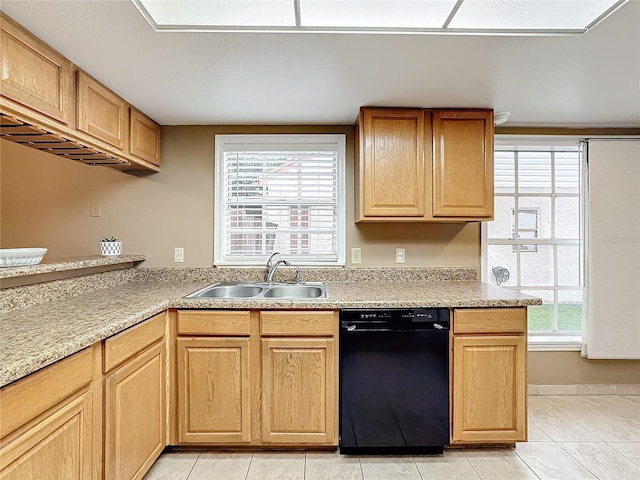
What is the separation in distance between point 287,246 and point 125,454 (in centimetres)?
163

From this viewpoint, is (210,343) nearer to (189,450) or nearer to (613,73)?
(189,450)

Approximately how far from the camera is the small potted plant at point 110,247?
2.49m

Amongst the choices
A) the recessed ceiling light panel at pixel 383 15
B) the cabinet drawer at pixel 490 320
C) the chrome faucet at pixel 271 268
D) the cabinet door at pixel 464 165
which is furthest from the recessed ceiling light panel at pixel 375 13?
the chrome faucet at pixel 271 268

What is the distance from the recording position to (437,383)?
1991mm

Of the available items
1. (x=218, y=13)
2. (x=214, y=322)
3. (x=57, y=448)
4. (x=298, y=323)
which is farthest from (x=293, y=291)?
(x=218, y=13)

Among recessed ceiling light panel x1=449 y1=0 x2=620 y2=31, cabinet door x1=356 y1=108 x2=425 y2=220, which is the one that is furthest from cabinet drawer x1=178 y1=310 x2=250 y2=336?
recessed ceiling light panel x1=449 y1=0 x2=620 y2=31

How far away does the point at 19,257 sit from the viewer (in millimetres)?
1695

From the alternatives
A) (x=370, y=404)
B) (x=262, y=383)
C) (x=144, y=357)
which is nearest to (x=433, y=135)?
(x=370, y=404)

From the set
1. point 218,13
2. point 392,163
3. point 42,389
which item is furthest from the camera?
point 392,163

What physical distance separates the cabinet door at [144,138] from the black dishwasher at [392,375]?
171 cm

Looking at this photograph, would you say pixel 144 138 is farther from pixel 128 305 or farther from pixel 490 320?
pixel 490 320

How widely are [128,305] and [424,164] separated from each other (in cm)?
195

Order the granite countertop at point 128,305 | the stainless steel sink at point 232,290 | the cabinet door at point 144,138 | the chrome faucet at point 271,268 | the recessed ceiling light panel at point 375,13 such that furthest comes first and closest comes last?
1. the chrome faucet at point 271,268
2. the stainless steel sink at point 232,290
3. the cabinet door at point 144,138
4. the recessed ceiling light panel at point 375,13
5. the granite countertop at point 128,305

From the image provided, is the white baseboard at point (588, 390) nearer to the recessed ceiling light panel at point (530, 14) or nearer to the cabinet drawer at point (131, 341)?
the recessed ceiling light panel at point (530, 14)
